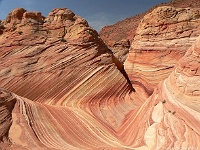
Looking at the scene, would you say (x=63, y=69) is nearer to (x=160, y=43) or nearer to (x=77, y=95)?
(x=77, y=95)

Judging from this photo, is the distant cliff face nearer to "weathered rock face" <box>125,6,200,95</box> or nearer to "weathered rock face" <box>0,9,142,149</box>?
"weathered rock face" <box>125,6,200,95</box>

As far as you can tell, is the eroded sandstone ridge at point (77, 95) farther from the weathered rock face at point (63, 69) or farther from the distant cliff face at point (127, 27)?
the distant cliff face at point (127, 27)

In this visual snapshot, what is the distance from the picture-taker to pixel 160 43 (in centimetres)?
1611

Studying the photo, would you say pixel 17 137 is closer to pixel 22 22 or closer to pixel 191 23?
pixel 22 22

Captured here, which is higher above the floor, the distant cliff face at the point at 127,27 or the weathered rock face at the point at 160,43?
the weathered rock face at the point at 160,43

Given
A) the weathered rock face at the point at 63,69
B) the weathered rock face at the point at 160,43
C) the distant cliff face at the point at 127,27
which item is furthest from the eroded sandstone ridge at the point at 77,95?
the distant cliff face at the point at 127,27

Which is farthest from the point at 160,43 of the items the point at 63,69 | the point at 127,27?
the point at 127,27

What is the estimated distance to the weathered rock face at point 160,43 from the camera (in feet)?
49.5

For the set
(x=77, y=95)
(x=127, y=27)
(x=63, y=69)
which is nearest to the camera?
(x=77, y=95)

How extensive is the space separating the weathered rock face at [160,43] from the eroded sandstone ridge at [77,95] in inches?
12.3

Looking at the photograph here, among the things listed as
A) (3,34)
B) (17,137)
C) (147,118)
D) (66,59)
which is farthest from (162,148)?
(3,34)

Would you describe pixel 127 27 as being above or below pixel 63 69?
below

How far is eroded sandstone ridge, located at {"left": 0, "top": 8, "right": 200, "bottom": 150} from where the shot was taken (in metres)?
8.33

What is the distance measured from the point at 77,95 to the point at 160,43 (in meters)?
6.17
